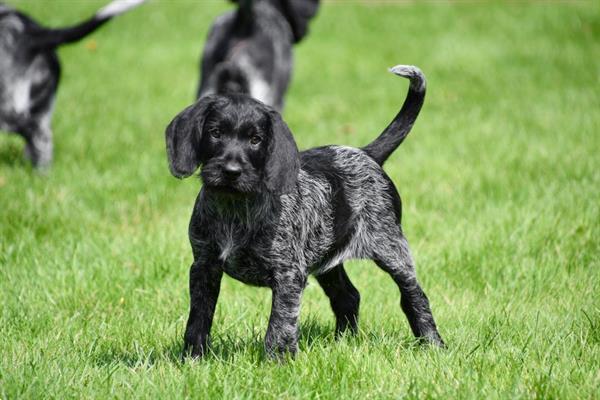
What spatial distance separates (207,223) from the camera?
3.68m

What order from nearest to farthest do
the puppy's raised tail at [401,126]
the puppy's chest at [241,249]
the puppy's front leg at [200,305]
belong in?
the puppy's chest at [241,249]
the puppy's front leg at [200,305]
the puppy's raised tail at [401,126]

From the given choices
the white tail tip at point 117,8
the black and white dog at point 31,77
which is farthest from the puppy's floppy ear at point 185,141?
the black and white dog at point 31,77

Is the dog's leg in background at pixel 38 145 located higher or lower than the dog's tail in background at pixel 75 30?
lower

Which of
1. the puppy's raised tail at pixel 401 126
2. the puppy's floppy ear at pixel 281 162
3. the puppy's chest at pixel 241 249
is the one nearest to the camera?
the puppy's floppy ear at pixel 281 162

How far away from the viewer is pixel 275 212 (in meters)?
3.67

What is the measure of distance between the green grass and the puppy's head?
0.82 meters

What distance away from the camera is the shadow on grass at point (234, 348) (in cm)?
374

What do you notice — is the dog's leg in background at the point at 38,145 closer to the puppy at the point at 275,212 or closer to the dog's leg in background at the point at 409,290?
the puppy at the point at 275,212

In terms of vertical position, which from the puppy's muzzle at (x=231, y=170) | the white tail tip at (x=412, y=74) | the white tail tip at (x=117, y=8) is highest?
the white tail tip at (x=117, y=8)

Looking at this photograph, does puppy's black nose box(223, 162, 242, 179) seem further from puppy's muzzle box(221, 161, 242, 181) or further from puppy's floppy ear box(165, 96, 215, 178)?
puppy's floppy ear box(165, 96, 215, 178)

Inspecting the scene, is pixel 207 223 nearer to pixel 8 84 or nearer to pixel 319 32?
pixel 8 84

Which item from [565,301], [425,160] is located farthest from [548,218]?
[425,160]

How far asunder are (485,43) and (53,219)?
8.59 meters

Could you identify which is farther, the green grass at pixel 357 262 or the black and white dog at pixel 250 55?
the black and white dog at pixel 250 55
